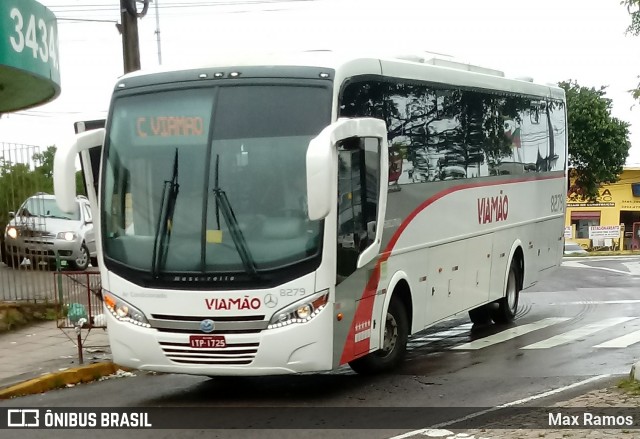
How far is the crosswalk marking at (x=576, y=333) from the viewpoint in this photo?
1295cm

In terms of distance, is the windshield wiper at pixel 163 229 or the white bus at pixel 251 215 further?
the windshield wiper at pixel 163 229

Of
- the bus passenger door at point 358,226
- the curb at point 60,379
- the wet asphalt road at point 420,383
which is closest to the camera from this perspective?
the wet asphalt road at point 420,383

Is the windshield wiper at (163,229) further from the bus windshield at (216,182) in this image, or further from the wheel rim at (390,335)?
the wheel rim at (390,335)

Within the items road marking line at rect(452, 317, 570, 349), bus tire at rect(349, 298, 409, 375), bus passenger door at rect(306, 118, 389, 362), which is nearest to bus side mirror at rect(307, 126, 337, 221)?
bus passenger door at rect(306, 118, 389, 362)

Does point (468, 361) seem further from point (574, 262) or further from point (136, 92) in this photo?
point (574, 262)

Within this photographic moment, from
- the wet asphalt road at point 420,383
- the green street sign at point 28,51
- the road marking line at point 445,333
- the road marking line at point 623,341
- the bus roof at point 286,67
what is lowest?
the road marking line at point 445,333

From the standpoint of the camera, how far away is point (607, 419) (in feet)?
24.5

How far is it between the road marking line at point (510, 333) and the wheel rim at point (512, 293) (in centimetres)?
39

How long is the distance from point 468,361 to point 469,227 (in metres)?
2.08

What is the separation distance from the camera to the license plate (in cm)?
881

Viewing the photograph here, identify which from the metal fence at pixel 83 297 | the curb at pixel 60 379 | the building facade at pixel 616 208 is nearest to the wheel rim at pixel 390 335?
the curb at pixel 60 379

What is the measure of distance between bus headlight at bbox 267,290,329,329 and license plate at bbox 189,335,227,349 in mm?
459

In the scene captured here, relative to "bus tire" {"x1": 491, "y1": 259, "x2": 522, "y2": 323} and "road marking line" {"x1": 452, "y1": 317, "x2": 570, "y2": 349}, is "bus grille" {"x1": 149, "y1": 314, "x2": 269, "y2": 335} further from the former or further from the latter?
"bus tire" {"x1": 491, "y1": 259, "x2": 522, "y2": 323}

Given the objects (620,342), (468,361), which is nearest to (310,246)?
(468,361)
